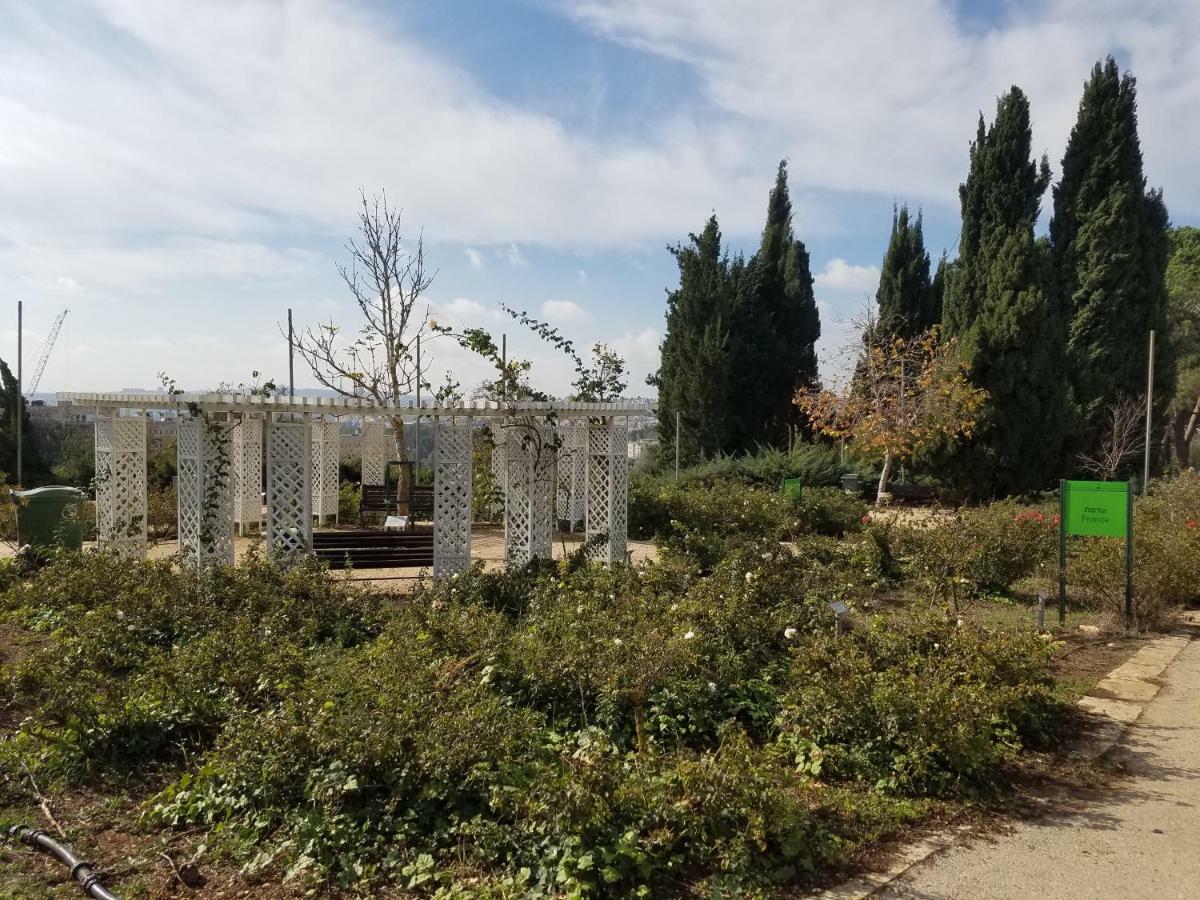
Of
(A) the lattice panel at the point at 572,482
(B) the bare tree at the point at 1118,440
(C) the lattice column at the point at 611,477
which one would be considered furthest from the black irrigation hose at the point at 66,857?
(B) the bare tree at the point at 1118,440

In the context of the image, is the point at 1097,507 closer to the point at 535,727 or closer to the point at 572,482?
the point at 535,727

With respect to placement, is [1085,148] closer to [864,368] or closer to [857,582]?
[864,368]

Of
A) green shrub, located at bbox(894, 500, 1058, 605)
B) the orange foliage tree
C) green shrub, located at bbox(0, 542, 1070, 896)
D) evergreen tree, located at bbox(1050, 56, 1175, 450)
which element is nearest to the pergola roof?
green shrub, located at bbox(0, 542, 1070, 896)

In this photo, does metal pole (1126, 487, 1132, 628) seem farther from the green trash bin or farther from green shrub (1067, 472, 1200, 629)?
the green trash bin

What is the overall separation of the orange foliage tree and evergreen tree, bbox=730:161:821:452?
13.2 feet

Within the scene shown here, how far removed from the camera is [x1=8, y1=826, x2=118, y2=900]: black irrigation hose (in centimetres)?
290

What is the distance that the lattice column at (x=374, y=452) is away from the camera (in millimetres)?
15352

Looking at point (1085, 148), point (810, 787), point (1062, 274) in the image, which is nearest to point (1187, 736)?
point (810, 787)

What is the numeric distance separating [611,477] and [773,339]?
16735 mm

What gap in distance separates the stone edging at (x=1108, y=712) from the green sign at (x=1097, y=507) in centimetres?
95

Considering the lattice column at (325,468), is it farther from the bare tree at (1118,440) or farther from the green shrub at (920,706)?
the bare tree at (1118,440)

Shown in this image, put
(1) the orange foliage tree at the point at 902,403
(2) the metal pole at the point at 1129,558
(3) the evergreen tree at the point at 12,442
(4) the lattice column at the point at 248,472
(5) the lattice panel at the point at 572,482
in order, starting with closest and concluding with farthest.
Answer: (2) the metal pole at the point at 1129,558, (5) the lattice panel at the point at 572,482, (4) the lattice column at the point at 248,472, (1) the orange foliage tree at the point at 902,403, (3) the evergreen tree at the point at 12,442

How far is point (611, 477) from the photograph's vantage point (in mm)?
9320

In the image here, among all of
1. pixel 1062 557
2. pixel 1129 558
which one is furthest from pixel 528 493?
pixel 1129 558
